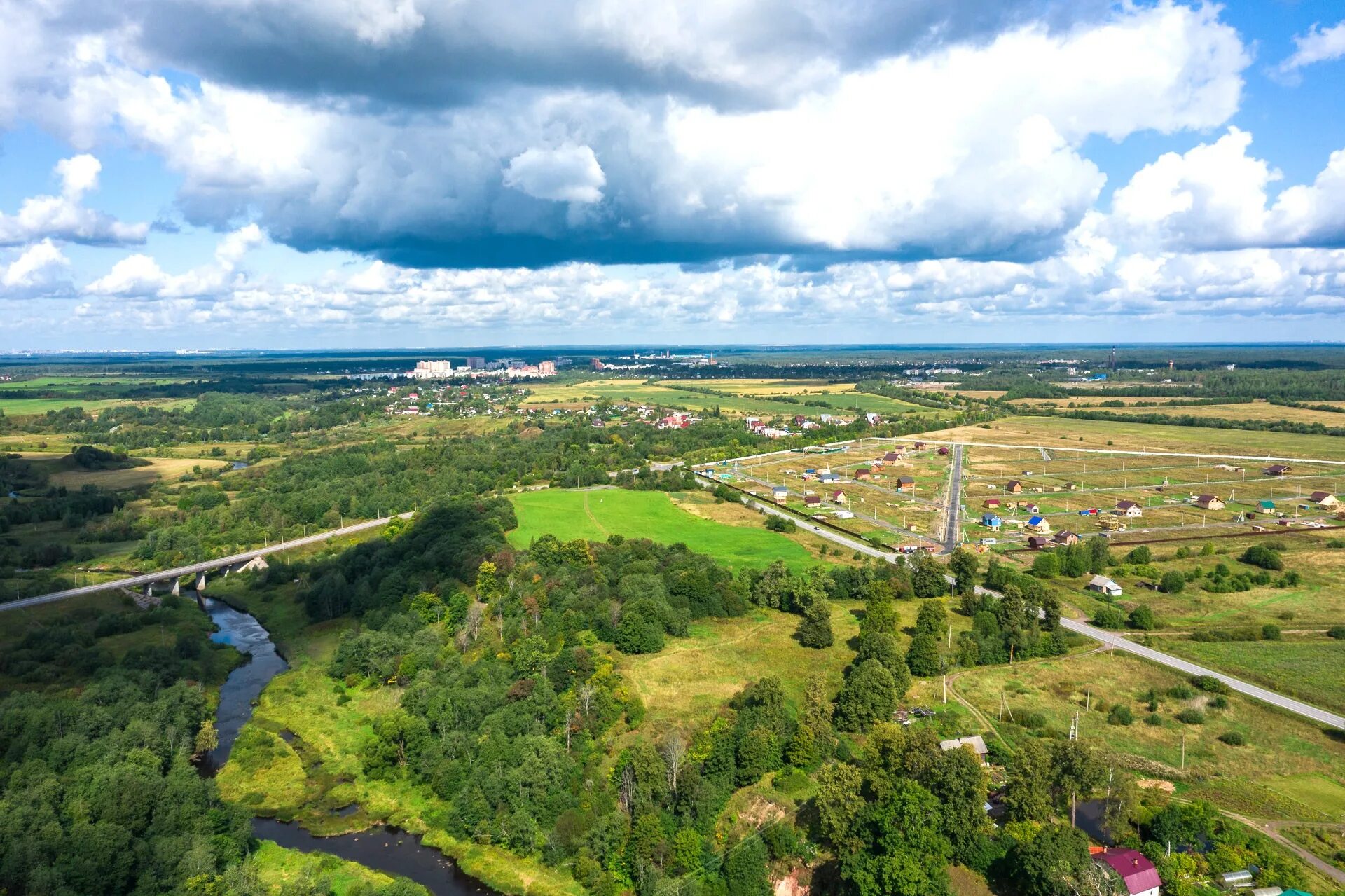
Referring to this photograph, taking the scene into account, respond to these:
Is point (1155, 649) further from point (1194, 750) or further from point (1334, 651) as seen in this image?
point (1194, 750)

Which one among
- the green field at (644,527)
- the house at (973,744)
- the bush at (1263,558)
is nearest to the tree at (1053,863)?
the house at (973,744)

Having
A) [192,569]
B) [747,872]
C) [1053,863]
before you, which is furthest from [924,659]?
[192,569]

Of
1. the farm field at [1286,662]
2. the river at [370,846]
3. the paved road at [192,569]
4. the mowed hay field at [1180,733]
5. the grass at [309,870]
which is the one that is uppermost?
the farm field at [1286,662]

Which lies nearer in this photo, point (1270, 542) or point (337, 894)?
point (337, 894)

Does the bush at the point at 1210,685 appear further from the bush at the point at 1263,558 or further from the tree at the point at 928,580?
the bush at the point at 1263,558

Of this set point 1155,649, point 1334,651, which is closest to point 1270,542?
point 1334,651

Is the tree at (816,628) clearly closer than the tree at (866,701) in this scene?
No
